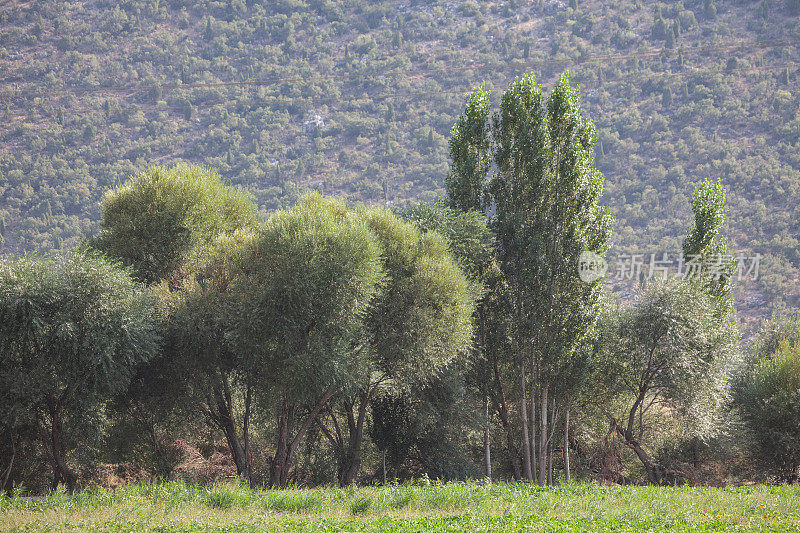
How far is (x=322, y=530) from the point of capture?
12164mm

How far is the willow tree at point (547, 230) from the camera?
2514 centimetres

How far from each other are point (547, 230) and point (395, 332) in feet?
25.6

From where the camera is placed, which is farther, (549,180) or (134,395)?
(549,180)

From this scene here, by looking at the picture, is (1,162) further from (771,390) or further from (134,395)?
(771,390)

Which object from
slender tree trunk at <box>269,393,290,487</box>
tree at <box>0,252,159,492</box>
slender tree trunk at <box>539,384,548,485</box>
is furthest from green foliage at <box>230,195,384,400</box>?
slender tree trunk at <box>539,384,548,485</box>

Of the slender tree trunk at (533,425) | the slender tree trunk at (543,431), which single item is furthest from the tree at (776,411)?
the slender tree trunk at (533,425)

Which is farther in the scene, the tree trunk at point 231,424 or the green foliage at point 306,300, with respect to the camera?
the tree trunk at point 231,424

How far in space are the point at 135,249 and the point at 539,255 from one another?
15287 mm

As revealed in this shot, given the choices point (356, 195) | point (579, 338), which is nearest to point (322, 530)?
point (579, 338)

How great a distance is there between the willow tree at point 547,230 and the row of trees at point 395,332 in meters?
0.08

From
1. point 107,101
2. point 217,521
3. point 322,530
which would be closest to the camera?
point 322,530

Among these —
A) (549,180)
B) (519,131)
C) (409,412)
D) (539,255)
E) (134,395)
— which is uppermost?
(519,131)

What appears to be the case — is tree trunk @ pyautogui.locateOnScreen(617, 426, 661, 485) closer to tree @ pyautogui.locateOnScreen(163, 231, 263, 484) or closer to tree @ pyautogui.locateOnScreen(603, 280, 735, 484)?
tree @ pyautogui.locateOnScreen(603, 280, 735, 484)
